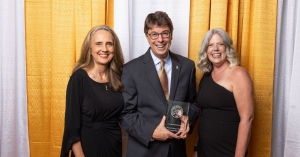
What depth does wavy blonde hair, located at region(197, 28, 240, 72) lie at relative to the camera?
1879 mm

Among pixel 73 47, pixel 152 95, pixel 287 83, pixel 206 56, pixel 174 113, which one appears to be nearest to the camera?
pixel 174 113

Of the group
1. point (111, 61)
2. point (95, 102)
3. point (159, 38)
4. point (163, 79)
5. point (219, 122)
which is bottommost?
point (219, 122)

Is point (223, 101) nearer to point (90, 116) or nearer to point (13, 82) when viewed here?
point (90, 116)

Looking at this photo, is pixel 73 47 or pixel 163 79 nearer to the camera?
pixel 163 79

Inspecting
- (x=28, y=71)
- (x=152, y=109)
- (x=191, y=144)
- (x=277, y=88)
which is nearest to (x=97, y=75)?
(x=152, y=109)

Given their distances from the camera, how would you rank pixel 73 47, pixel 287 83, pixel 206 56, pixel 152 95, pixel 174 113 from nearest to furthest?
pixel 174 113
pixel 152 95
pixel 206 56
pixel 73 47
pixel 287 83

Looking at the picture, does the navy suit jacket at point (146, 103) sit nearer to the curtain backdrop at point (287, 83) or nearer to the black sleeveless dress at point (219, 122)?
the black sleeveless dress at point (219, 122)

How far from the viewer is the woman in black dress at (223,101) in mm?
1751

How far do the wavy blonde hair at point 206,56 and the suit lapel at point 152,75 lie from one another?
317mm

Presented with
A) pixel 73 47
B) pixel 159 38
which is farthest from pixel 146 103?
pixel 73 47

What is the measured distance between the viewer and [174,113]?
1.73 meters

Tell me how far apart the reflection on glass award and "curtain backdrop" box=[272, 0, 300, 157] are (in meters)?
1.05

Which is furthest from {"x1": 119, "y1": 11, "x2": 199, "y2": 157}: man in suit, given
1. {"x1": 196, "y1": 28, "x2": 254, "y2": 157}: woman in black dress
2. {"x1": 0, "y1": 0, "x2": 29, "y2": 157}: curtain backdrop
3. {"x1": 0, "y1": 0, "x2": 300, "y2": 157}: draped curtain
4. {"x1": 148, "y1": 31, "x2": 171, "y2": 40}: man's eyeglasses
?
{"x1": 0, "y1": 0, "x2": 29, "y2": 157}: curtain backdrop

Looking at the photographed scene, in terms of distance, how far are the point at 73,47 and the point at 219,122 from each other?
3.59 ft
